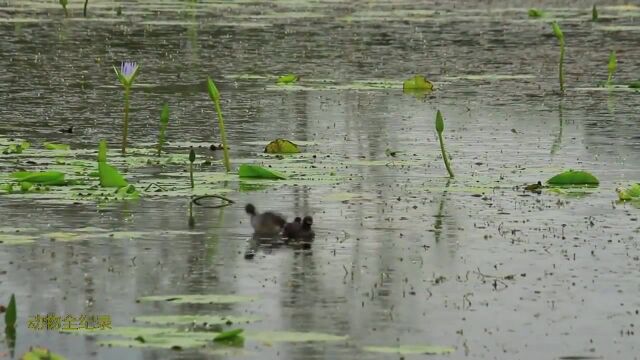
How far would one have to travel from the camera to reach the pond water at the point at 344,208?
261 inches

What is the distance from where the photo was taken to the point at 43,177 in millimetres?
9828

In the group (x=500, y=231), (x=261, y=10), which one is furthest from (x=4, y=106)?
(x=261, y=10)

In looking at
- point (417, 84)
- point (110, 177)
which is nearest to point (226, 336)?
point (110, 177)

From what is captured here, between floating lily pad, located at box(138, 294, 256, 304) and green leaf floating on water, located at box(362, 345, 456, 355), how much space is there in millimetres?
983

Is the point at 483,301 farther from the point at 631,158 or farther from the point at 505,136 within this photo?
the point at 505,136

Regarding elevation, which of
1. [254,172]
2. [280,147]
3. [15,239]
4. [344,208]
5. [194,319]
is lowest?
[194,319]

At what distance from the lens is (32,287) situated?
23.8 feet

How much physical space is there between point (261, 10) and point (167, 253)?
2154 centimetres

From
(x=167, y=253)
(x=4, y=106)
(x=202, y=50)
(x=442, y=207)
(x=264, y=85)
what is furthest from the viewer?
(x=202, y=50)

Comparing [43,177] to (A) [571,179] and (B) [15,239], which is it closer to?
(B) [15,239]

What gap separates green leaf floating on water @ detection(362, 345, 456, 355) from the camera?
6109mm

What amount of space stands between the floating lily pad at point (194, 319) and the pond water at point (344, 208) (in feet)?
0.14

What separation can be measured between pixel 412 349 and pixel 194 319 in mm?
913


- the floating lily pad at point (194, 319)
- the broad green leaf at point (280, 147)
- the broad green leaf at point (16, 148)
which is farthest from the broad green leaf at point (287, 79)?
the floating lily pad at point (194, 319)
